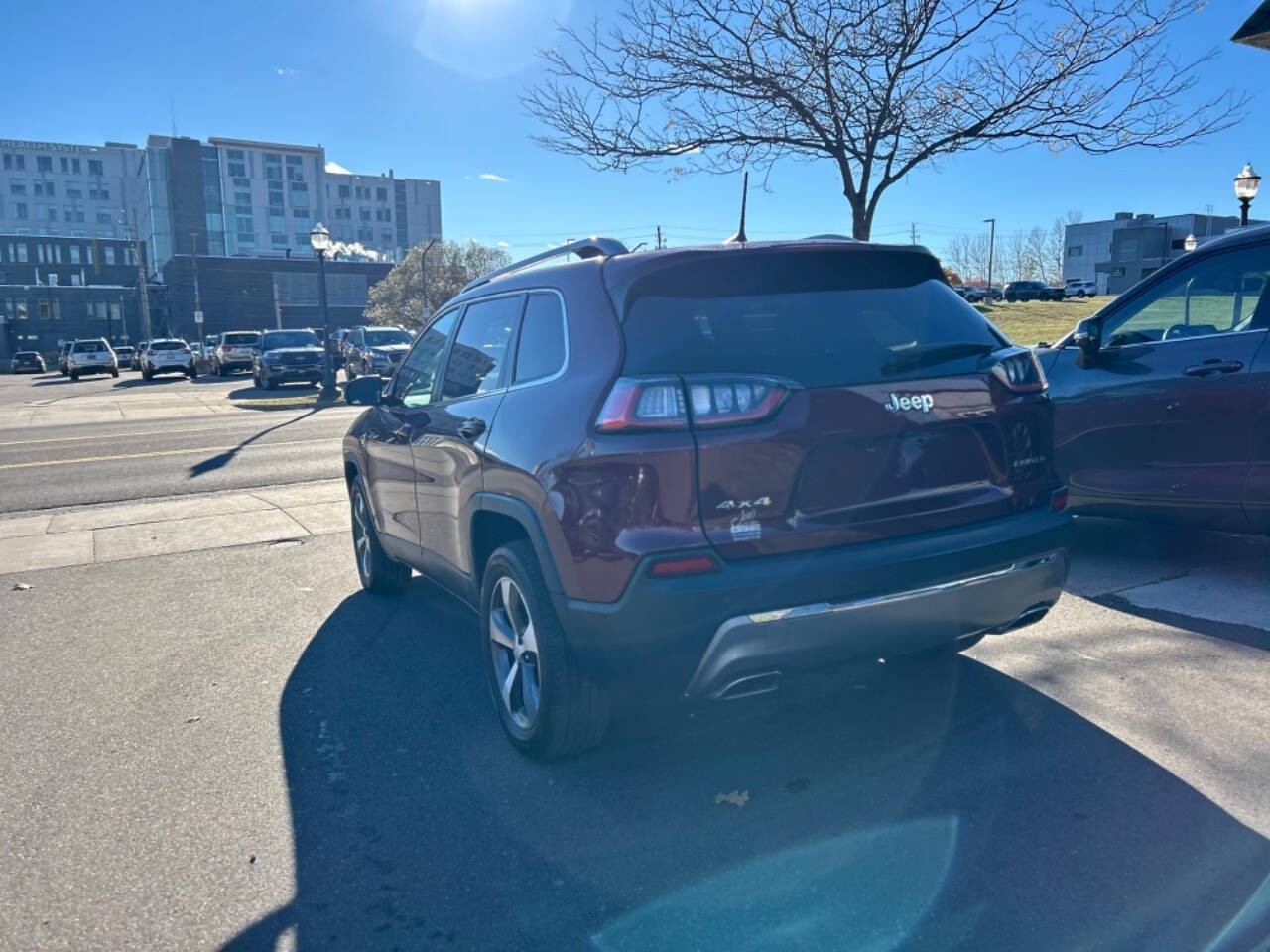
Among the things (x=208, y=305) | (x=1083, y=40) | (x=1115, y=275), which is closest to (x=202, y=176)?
(x=208, y=305)

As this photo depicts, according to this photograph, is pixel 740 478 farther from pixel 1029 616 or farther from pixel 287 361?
pixel 287 361

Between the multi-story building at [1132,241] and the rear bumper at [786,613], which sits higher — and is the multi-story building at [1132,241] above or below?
above

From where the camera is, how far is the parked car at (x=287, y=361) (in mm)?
29391

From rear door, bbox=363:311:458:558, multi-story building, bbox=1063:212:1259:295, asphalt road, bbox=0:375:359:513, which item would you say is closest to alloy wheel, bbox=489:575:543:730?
rear door, bbox=363:311:458:558

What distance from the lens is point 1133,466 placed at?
5.85 m

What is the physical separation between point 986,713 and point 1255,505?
8.11 ft

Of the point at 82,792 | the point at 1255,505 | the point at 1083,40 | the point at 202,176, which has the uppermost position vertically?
the point at 202,176

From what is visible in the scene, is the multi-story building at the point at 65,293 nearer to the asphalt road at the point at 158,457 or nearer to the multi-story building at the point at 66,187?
the multi-story building at the point at 66,187

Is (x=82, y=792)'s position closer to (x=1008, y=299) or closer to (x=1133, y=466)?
(x=1133, y=466)

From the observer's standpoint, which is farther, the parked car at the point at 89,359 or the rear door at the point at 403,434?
the parked car at the point at 89,359

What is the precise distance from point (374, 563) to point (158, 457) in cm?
899

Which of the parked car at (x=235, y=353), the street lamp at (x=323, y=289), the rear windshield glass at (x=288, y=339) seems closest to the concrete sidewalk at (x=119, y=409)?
the rear windshield glass at (x=288, y=339)

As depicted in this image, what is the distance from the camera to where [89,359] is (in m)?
46.4

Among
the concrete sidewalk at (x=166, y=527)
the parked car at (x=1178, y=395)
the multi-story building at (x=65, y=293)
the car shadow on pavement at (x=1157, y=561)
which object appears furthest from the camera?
the multi-story building at (x=65, y=293)
